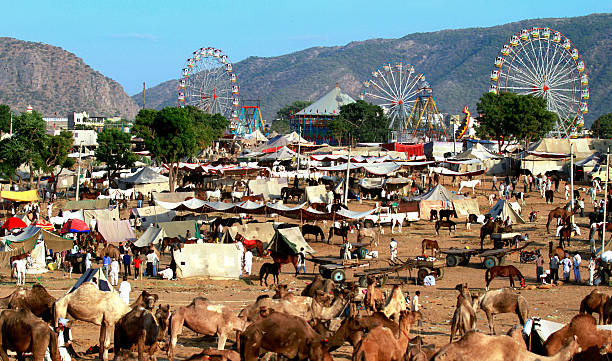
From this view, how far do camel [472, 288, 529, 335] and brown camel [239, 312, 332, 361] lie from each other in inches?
236

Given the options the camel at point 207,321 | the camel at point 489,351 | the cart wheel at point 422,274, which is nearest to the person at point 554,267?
the cart wheel at point 422,274

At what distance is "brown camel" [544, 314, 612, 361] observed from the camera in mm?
12820

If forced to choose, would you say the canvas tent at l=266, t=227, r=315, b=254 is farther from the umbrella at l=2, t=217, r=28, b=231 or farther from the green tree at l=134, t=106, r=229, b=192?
the green tree at l=134, t=106, r=229, b=192

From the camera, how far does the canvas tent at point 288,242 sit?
2873cm

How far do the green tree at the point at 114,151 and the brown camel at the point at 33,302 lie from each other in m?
55.2

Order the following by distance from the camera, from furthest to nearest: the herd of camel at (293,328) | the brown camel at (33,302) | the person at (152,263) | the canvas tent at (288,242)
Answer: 1. the canvas tent at (288,242)
2. the person at (152,263)
3. the brown camel at (33,302)
4. the herd of camel at (293,328)

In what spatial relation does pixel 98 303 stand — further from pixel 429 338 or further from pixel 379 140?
pixel 379 140

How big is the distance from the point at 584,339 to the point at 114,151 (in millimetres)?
62721

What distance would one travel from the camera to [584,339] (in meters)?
13.0

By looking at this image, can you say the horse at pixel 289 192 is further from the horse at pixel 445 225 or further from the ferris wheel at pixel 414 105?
the ferris wheel at pixel 414 105

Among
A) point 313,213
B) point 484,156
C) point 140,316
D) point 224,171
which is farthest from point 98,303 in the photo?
point 484,156

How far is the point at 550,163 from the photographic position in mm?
64812

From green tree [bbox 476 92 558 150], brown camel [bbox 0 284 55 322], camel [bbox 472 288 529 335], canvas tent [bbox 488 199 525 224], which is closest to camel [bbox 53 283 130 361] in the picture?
brown camel [bbox 0 284 55 322]

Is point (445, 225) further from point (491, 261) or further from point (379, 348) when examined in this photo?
point (379, 348)
